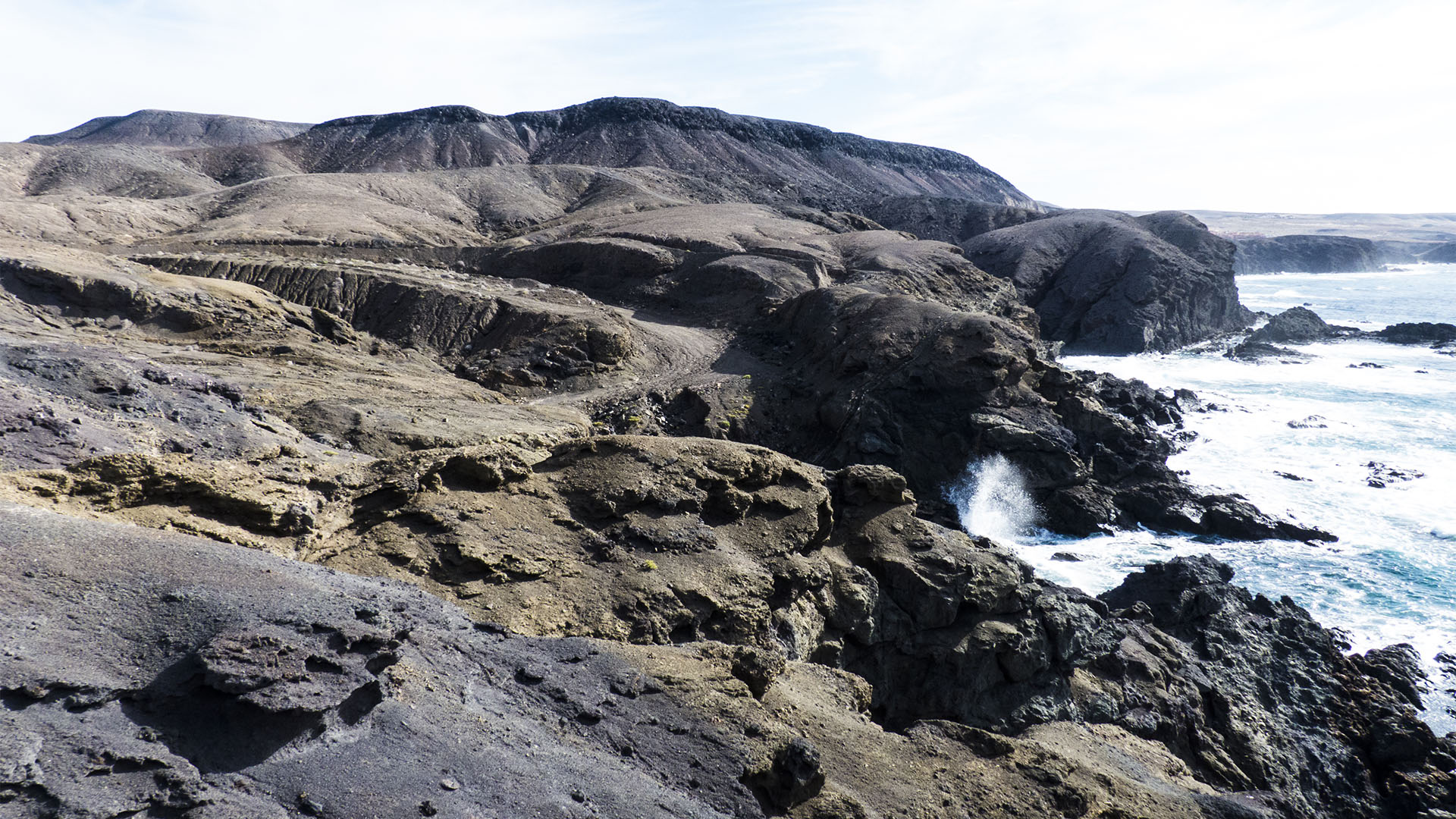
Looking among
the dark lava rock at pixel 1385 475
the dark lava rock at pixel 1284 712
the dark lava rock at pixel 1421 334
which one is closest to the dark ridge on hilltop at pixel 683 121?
the dark lava rock at pixel 1421 334

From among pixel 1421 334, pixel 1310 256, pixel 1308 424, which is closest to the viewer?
pixel 1308 424

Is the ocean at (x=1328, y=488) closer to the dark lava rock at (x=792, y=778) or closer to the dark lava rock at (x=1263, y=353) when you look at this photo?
the dark lava rock at (x=1263, y=353)

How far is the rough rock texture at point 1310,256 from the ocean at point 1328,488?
2338 inches

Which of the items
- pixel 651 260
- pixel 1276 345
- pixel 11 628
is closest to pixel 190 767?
pixel 11 628

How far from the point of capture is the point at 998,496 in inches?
907

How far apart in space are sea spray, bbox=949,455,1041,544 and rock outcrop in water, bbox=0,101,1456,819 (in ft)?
1.57

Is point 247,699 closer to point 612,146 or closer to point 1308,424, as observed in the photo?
point 1308,424

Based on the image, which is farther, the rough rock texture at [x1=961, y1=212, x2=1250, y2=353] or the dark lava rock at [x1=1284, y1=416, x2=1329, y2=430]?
the rough rock texture at [x1=961, y1=212, x2=1250, y2=353]

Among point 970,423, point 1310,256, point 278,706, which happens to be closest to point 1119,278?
point 970,423

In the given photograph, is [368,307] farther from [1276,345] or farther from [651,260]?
[1276,345]

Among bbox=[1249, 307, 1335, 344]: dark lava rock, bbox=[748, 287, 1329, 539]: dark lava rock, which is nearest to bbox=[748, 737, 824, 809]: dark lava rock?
bbox=[748, 287, 1329, 539]: dark lava rock

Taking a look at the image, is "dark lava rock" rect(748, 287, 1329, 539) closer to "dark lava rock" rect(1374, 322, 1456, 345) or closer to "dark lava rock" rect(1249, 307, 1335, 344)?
"dark lava rock" rect(1249, 307, 1335, 344)

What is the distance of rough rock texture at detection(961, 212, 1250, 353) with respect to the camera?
4756 centimetres

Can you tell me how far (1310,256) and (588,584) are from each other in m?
116
